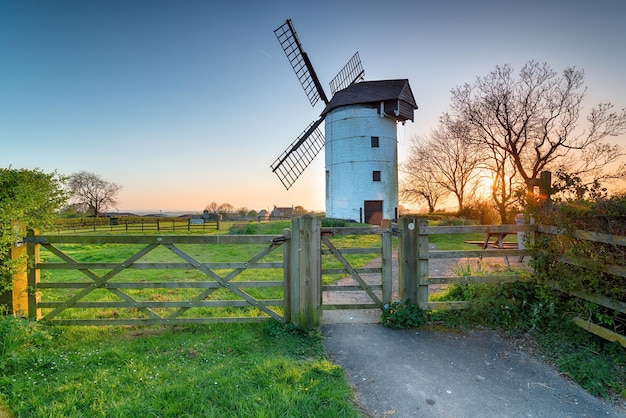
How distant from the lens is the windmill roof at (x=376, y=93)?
21.7 m

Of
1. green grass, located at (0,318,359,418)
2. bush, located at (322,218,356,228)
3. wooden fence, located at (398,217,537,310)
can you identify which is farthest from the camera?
bush, located at (322,218,356,228)

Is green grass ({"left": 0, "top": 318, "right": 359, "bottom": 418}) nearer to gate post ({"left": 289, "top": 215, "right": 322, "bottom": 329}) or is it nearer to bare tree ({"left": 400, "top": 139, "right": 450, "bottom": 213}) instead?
gate post ({"left": 289, "top": 215, "right": 322, "bottom": 329})

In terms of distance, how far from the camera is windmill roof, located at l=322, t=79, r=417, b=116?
21.7m

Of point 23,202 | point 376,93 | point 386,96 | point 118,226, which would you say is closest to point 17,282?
point 23,202

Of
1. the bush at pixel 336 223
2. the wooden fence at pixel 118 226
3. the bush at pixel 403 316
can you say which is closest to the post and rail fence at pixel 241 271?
the bush at pixel 403 316

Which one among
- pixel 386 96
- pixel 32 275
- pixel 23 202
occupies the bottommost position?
pixel 32 275

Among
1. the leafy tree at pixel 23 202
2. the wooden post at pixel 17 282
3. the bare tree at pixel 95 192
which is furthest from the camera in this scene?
the bare tree at pixel 95 192

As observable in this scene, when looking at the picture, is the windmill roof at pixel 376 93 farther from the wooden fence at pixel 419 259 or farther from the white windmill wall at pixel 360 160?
the wooden fence at pixel 419 259

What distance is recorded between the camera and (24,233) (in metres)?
4.39

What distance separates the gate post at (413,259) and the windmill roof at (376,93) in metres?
18.9

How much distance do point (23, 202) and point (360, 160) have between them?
20094 millimetres

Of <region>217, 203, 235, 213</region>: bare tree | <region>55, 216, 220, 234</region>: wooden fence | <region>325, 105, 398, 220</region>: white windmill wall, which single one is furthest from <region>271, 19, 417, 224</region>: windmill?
<region>217, 203, 235, 213</region>: bare tree

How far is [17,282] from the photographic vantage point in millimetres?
4367

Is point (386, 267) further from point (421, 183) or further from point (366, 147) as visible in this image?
point (421, 183)
